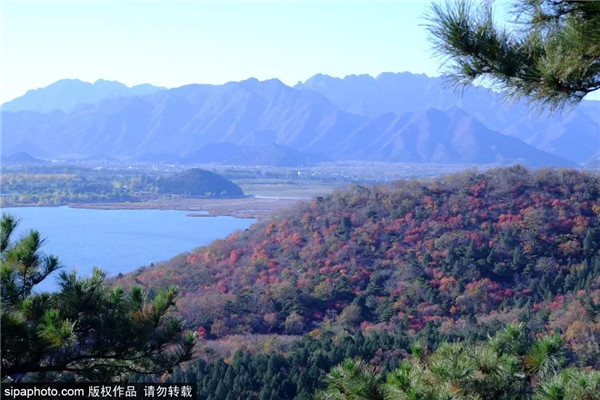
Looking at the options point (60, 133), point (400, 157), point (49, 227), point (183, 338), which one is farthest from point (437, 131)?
point (183, 338)

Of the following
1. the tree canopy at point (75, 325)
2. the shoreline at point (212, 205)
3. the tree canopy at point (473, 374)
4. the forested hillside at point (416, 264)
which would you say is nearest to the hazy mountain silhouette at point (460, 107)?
the shoreline at point (212, 205)

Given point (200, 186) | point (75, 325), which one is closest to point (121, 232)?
point (200, 186)

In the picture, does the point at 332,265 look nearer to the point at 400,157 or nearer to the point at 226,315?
the point at 226,315

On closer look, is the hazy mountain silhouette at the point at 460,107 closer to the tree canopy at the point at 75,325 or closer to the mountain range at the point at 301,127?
the mountain range at the point at 301,127

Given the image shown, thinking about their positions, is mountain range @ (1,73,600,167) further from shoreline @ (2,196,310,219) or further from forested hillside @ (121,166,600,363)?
forested hillside @ (121,166,600,363)

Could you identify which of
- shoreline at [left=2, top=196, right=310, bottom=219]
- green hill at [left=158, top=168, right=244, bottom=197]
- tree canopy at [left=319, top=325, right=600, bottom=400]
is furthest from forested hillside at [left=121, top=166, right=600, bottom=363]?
green hill at [left=158, top=168, right=244, bottom=197]
